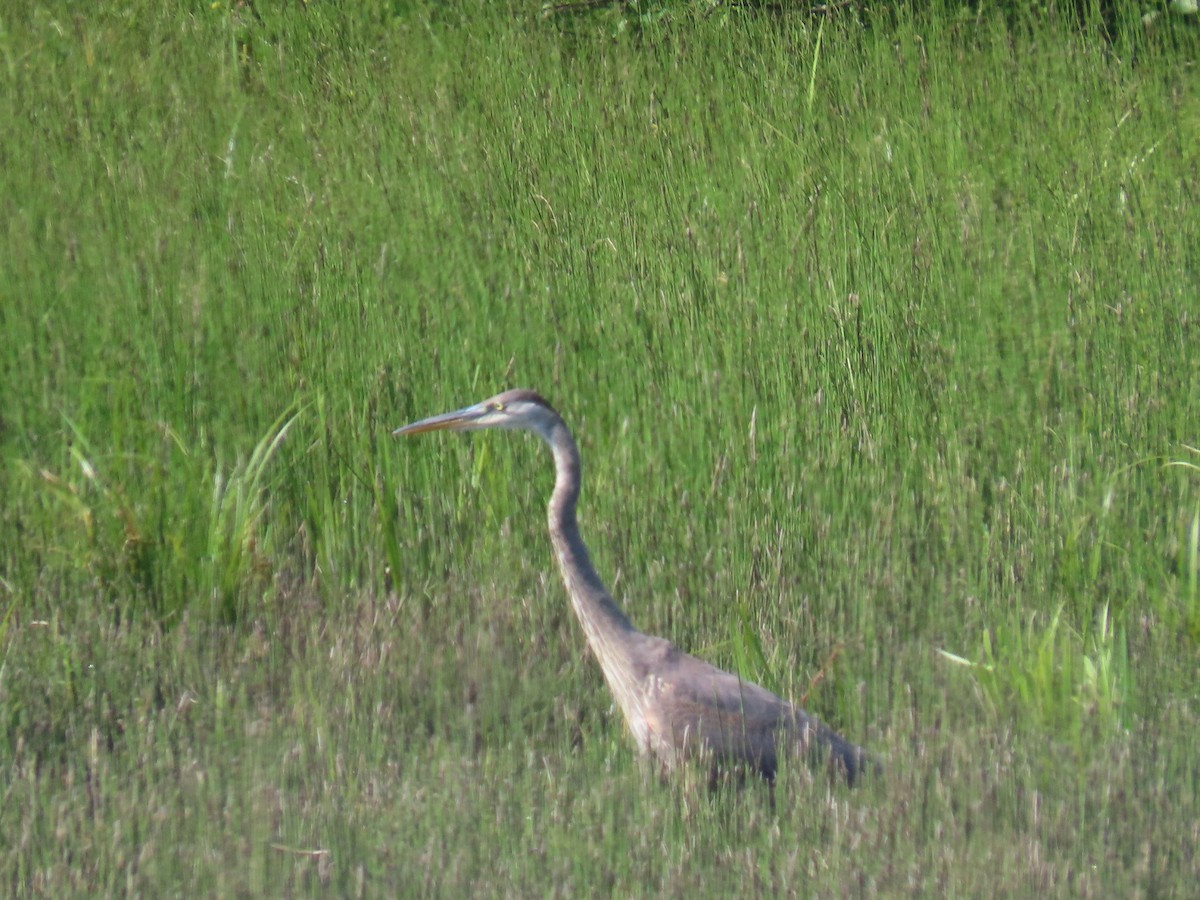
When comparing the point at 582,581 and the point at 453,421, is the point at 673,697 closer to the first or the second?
the point at 582,581

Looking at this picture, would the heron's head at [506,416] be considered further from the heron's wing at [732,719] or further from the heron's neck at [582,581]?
the heron's wing at [732,719]

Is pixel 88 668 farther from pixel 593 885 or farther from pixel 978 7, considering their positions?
pixel 978 7

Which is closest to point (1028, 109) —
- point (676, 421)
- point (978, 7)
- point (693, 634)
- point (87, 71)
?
point (978, 7)

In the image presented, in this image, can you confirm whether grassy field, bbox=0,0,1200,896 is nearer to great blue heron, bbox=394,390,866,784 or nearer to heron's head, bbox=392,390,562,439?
great blue heron, bbox=394,390,866,784

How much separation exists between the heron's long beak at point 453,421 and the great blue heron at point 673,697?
246 mm

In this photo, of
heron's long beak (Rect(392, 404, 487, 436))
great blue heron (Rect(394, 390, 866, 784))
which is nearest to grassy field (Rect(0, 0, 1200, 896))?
great blue heron (Rect(394, 390, 866, 784))

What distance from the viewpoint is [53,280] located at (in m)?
5.21

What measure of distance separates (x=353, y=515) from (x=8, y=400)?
1215mm

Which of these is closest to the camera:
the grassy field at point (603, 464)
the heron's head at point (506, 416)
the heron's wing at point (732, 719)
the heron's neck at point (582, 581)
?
the grassy field at point (603, 464)

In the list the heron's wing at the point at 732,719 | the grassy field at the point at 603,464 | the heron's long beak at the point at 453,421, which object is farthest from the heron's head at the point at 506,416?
the heron's wing at the point at 732,719

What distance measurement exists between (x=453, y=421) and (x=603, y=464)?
645 millimetres

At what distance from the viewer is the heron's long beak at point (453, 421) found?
12.2ft

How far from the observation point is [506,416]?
146 inches

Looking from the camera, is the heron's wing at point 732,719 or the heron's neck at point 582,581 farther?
the heron's neck at point 582,581
